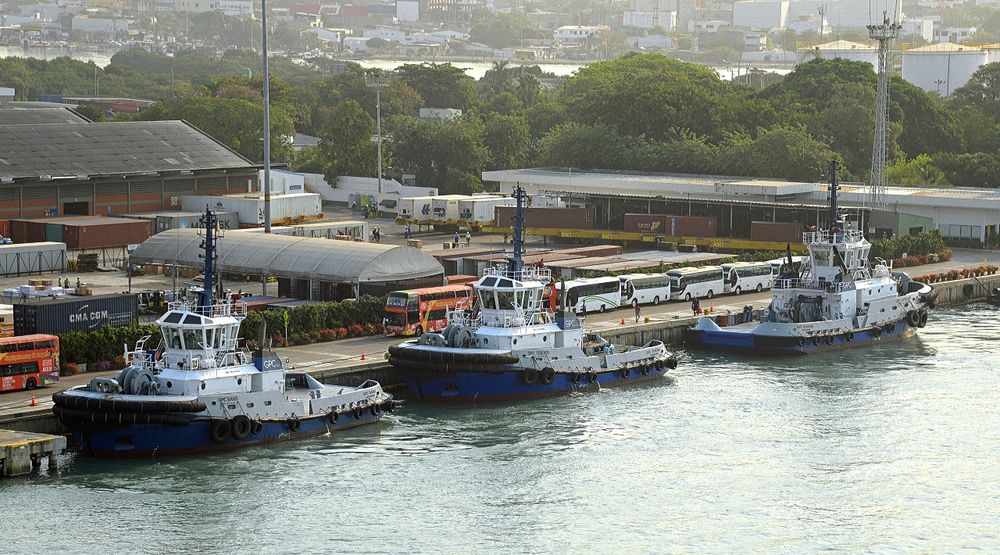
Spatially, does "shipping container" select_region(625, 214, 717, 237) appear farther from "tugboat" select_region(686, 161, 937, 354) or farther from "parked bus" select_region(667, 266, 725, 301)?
"tugboat" select_region(686, 161, 937, 354)

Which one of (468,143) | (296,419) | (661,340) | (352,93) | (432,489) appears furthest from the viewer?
(352,93)

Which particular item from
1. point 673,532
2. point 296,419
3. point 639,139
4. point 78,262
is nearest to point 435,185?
point 639,139

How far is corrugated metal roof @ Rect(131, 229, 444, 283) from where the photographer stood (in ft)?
205

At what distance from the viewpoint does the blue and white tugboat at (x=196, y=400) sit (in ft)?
141

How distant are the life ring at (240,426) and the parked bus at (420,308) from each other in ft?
43.7

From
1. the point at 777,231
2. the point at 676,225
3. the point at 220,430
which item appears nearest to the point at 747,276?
the point at 777,231

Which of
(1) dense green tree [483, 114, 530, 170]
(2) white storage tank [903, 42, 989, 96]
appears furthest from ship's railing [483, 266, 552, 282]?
(2) white storage tank [903, 42, 989, 96]

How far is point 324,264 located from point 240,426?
19.3 m

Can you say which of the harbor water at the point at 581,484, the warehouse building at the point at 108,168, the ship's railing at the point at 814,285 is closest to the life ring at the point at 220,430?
the harbor water at the point at 581,484

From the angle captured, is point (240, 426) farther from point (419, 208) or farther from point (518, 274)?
point (419, 208)

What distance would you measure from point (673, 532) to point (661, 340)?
24.3m

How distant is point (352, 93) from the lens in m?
157

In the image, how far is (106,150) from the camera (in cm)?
8925

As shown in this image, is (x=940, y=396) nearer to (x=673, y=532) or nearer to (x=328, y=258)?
(x=673, y=532)
